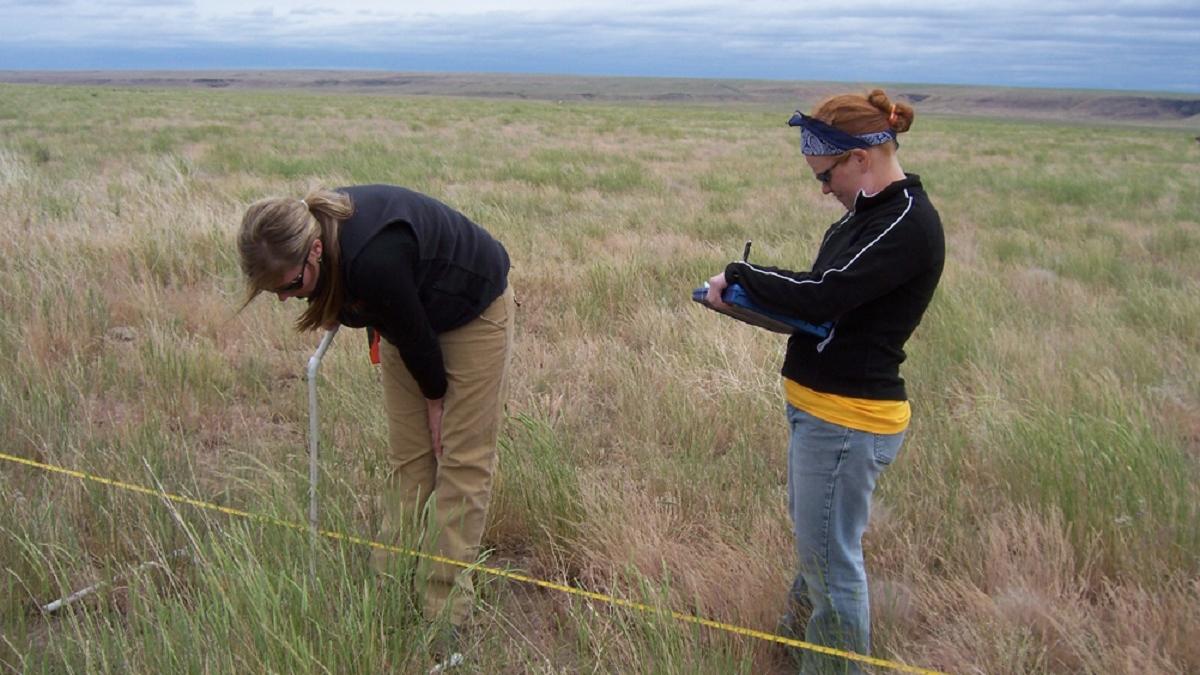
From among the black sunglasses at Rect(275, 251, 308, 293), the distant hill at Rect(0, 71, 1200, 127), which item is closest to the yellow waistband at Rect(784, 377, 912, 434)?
the black sunglasses at Rect(275, 251, 308, 293)

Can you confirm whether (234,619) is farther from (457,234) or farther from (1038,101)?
(1038,101)

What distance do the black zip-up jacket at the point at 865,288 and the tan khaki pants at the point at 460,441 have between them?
36.4 inches

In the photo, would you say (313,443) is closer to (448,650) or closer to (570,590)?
(448,650)

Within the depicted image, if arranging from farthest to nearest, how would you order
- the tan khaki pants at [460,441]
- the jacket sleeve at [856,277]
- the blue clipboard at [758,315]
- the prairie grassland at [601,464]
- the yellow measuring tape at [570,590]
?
1. the tan khaki pants at [460,441]
2. the prairie grassland at [601,464]
3. the yellow measuring tape at [570,590]
4. the blue clipboard at [758,315]
5. the jacket sleeve at [856,277]

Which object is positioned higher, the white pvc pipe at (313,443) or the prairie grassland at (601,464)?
the white pvc pipe at (313,443)

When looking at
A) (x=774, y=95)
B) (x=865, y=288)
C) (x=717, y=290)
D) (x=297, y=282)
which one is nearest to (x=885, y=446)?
(x=865, y=288)

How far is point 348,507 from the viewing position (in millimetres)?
3379

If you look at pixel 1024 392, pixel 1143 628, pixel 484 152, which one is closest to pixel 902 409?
pixel 1143 628

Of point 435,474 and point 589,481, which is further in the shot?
point 589,481

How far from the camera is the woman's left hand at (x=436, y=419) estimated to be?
9.63ft

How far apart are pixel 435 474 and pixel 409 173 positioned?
10954mm

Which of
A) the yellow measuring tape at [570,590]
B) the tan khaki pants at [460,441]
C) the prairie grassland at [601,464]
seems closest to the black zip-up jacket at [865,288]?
the yellow measuring tape at [570,590]

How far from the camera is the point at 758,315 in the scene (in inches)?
90.6

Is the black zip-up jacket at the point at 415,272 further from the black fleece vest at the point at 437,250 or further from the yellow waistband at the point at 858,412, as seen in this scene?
the yellow waistband at the point at 858,412
